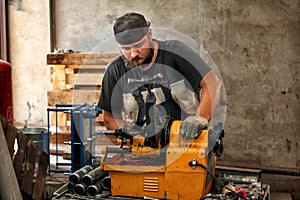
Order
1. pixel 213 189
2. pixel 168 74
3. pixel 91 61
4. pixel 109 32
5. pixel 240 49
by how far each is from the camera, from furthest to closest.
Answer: pixel 109 32 → pixel 91 61 → pixel 240 49 → pixel 168 74 → pixel 213 189

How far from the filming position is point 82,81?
461 centimetres

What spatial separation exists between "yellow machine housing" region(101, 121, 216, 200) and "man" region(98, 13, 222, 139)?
29 centimetres

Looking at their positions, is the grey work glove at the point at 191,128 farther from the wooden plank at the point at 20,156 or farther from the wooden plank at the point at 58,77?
the wooden plank at the point at 58,77

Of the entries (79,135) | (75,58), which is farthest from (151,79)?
(75,58)

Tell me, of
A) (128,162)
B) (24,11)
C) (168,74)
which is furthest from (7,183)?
(24,11)

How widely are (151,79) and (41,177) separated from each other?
1.75m

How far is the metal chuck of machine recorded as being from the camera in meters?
2.03

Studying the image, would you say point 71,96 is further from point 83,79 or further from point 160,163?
point 160,163

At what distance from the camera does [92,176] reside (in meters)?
2.22

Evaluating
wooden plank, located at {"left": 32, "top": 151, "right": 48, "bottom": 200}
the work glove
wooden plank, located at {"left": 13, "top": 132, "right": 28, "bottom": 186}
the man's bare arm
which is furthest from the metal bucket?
the man's bare arm

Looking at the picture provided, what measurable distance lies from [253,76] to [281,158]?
755 mm

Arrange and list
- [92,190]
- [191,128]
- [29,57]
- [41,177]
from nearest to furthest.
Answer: [191,128] → [92,190] → [41,177] → [29,57]

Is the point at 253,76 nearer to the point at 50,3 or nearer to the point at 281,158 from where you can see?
the point at 281,158

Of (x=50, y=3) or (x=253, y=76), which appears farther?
(x=50, y=3)
